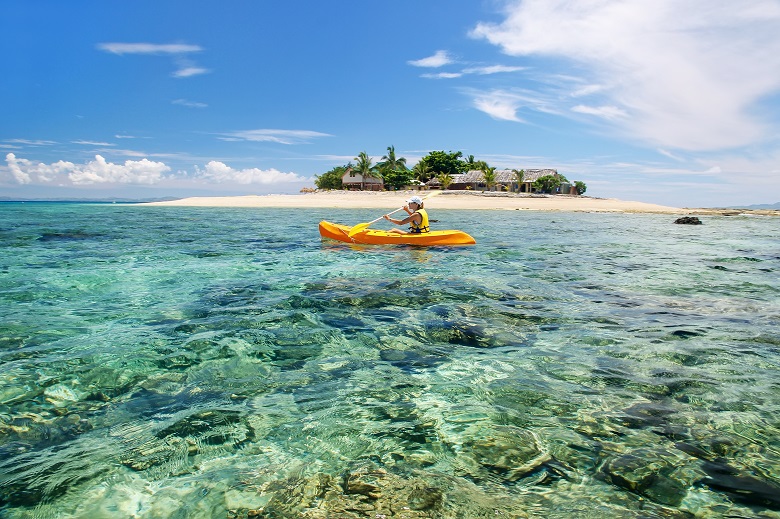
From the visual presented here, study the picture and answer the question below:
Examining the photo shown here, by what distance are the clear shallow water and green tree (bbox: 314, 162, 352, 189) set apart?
279ft

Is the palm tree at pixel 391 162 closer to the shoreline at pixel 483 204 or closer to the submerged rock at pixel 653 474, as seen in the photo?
the shoreline at pixel 483 204

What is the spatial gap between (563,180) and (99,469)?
86649mm

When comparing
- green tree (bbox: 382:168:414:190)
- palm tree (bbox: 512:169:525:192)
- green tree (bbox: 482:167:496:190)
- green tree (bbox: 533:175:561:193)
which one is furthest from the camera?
green tree (bbox: 382:168:414:190)

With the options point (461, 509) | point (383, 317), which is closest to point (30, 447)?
point (461, 509)

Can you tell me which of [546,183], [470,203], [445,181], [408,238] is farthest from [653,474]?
[546,183]

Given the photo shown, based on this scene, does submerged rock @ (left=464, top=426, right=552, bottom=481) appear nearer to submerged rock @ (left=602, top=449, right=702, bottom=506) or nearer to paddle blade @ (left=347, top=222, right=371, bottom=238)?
submerged rock @ (left=602, top=449, right=702, bottom=506)

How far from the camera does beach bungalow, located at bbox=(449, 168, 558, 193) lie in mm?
73000

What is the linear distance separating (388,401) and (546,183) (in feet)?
256

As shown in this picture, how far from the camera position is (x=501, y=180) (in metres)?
74.2

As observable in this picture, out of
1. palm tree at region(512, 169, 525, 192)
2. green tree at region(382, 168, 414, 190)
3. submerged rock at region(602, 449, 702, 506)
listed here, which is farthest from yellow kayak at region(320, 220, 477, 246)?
palm tree at region(512, 169, 525, 192)

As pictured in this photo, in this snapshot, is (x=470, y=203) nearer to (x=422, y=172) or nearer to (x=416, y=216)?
(x=422, y=172)

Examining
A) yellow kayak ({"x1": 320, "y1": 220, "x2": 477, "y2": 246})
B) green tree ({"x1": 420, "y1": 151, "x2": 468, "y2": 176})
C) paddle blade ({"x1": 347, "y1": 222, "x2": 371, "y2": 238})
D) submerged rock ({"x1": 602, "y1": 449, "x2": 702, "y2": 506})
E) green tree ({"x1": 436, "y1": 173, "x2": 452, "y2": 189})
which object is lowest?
submerged rock ({"x1": 602, "y1": 449, "x2": 702, "y2": 506})

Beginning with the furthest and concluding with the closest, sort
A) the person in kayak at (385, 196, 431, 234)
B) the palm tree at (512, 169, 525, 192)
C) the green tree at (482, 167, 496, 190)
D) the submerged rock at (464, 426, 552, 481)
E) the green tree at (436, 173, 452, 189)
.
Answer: the palm tree at (512, 169, 525, 192) → the green tree at (436, 173, 452, 189) → the green tree at (482, 167, 496, 190) → the person in kayak at (385, 196, 431, 234) → the submerged rock at (464, 426, 552, 481)

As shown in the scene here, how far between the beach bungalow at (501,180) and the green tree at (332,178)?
26482mm
